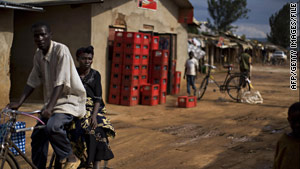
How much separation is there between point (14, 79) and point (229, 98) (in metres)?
7.55

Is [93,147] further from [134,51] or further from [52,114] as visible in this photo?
[134,51]

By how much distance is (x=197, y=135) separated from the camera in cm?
747

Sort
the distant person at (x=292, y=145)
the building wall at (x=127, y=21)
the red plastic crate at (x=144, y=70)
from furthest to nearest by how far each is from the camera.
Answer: the red plastic crate at (x=144, y=70), the building wall at (x=127, y=21), the distant person at (x=292, y=145)

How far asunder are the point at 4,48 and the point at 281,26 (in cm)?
6186

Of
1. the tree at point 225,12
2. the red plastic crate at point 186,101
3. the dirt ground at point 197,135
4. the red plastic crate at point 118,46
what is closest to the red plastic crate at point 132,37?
the red plastic crate at point 118,46

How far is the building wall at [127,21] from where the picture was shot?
1084 cm

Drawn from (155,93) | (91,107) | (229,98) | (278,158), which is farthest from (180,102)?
(278,158)

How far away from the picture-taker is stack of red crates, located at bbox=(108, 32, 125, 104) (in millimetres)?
11250

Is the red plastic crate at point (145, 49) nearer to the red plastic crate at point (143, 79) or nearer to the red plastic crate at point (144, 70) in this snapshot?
the red plastic crate at point (144, 70)

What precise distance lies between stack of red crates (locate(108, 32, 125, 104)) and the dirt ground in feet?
1.49

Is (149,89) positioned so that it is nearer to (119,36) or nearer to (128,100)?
(128,100)

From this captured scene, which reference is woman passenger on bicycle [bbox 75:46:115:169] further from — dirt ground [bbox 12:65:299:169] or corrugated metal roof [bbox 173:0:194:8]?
corrugated metal roof [bbox 173:0:194:8]

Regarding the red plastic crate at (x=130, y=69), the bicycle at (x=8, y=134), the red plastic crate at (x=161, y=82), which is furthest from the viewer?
the red plastic crate at (x=161, y=82)

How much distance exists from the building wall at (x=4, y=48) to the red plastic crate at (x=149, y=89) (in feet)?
A: 13.6
